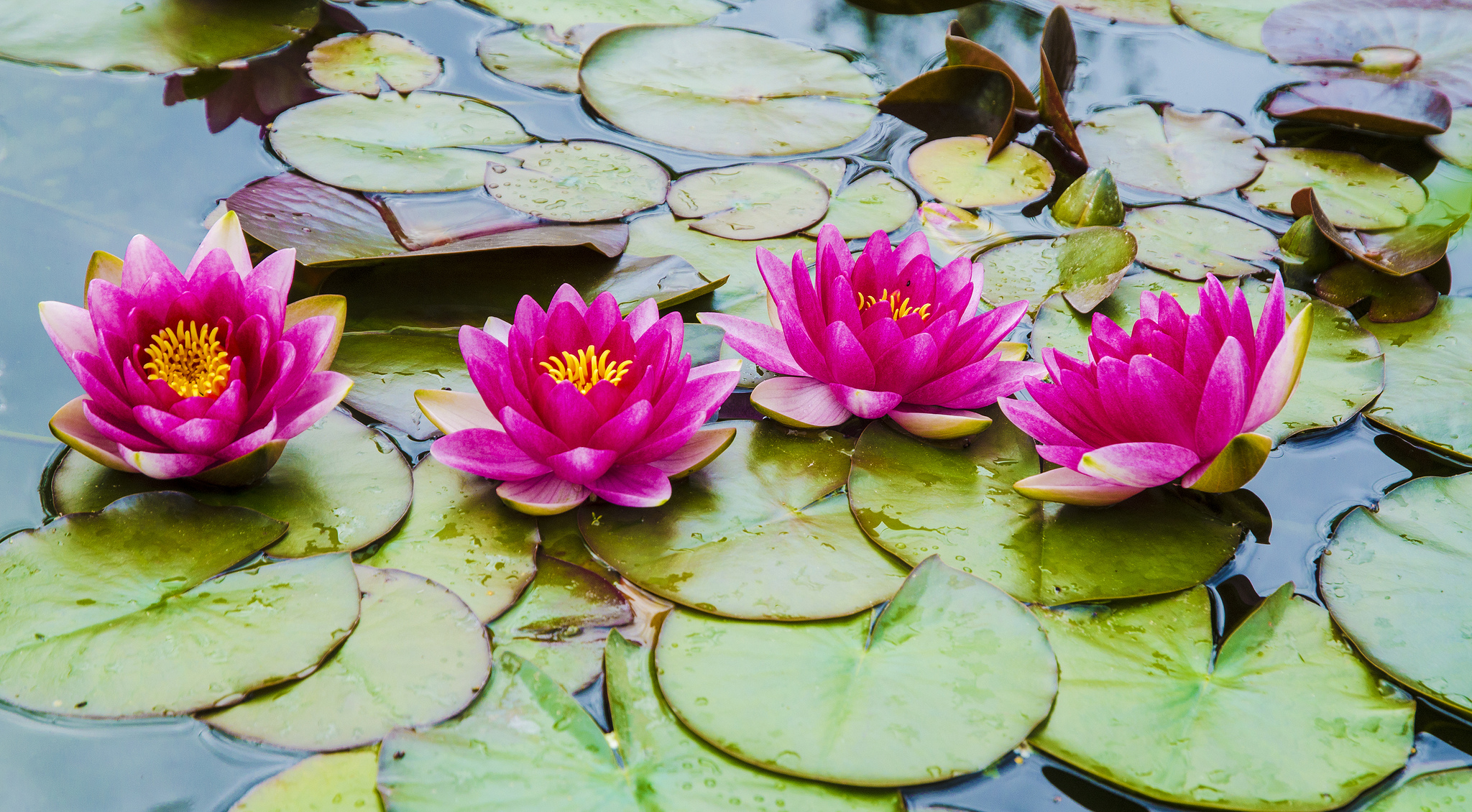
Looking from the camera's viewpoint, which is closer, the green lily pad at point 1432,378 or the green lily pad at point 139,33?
the green lily pad at point 1432,378

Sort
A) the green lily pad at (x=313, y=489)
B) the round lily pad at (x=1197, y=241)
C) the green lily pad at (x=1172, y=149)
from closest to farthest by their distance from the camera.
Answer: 1. the green lily pad at (x=313, y=489)
2. the round lily pad at (x=1197, y=241)
3. the green lily pad at (x=1172, y=149)

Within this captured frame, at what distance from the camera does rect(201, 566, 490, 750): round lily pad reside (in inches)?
54.9

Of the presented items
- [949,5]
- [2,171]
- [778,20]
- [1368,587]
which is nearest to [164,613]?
[2,171]

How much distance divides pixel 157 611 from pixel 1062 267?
2.25 metres

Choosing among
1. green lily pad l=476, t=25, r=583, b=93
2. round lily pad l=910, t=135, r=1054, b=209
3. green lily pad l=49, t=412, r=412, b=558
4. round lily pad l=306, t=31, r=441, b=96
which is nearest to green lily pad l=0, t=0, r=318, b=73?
round lily pad l=306, t=31, r=441, b=96

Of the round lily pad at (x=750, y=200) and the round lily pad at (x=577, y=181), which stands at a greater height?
the round lily pad at (x=577, y=181)

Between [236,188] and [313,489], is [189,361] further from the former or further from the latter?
[236,188]

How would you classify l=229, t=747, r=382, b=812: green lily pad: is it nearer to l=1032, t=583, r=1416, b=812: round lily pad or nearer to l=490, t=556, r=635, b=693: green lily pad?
l=490, t=556, r=635, b=693: green lily pad

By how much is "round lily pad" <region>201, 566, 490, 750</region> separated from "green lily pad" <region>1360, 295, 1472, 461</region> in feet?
6.80

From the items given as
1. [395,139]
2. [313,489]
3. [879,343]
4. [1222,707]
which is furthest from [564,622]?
[395,139]

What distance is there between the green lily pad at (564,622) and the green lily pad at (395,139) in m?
1.42

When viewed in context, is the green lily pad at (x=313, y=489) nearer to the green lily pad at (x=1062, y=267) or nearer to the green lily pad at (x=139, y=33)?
the green lily pad at (x=1062, y=267)

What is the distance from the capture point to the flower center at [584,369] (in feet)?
5.76

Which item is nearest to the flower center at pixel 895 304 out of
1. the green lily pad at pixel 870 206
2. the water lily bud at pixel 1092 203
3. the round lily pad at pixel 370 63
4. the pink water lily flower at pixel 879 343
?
the pink water lily flower at pixel 879 343
